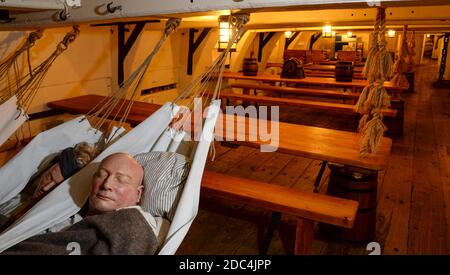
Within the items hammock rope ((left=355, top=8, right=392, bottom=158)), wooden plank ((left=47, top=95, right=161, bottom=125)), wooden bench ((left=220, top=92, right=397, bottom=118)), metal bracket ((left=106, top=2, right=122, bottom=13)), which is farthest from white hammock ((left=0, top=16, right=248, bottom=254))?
wooden bench ((left=220, top=92, right=397, bottom=118))

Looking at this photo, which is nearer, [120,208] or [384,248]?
[120,208]

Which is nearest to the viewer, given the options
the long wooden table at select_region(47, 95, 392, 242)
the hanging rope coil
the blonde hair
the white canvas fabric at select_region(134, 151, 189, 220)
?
the white canvas fabric at select_region(134, 151, 189, 220)

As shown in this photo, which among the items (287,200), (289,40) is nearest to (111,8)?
(287,200)

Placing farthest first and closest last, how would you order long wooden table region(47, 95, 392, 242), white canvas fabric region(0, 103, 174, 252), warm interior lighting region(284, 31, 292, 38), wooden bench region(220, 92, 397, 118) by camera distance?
warm interior lighting region(284, 31, 292, 38)
wooden bench region(220, 92, 397, 118)
long wooden table region(47, 95, 392, 242)
white canvas fabric region(0, 103, 174, 252)

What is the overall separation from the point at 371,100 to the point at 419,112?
5.41 metres

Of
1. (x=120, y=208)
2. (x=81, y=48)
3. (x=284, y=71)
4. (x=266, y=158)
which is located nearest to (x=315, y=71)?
(x=284, y=71)

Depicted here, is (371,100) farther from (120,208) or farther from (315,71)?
(315,71)

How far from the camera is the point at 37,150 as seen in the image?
1.85 metres

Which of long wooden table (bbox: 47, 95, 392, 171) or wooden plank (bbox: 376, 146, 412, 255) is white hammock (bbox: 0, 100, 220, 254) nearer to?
long wooden table (bbox: 47, 95, 392, 171)

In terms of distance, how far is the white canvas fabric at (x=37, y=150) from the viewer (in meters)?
1.74

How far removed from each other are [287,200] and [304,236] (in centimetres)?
23

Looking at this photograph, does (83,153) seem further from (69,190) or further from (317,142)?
(317,142)

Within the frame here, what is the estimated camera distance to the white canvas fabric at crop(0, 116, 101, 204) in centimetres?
174
